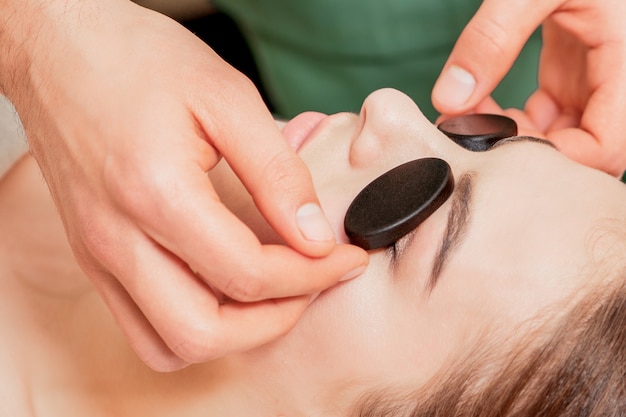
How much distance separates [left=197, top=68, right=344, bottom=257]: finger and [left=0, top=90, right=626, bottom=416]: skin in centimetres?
7

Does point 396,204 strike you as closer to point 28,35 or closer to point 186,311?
point 186,311

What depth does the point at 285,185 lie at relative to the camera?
0.71 metres

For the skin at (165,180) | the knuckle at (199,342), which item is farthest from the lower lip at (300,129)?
the knuckle at (199,342)

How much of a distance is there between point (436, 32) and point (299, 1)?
1.05ft

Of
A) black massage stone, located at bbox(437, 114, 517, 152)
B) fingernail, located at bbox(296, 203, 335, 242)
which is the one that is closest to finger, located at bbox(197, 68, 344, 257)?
fingernail, located at bbox(296, 203, 335, 242)

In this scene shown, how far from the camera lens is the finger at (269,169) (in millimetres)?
710

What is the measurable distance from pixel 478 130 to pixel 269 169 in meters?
0.45

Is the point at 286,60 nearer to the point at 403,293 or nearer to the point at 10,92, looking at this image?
the point at 10,92

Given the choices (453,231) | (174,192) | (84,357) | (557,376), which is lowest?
(84,357)

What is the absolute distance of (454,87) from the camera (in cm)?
115

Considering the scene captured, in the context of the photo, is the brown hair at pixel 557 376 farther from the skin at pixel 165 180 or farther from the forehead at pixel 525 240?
the skin at pixel 165 180

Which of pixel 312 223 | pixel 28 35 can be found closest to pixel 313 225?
pixel 312 223

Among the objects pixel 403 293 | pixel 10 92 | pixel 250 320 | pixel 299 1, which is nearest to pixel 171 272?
pixel 250 320

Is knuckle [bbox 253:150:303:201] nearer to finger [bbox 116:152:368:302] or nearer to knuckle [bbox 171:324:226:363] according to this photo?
Answer: finger [bbox 116:152:368:302]
